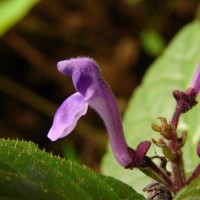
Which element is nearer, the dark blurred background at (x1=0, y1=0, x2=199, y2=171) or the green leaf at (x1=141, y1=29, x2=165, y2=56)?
the dark blurred background at (x1=0, y1=0, x2=199, y2=171)

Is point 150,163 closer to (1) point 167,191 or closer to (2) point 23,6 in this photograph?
(1) point 167,191

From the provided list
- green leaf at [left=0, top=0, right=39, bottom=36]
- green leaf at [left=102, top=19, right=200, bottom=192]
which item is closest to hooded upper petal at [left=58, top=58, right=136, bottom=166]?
green leaf at [left=102, top=19, right=200, bottom=192]

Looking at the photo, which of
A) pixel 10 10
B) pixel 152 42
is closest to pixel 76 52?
pixel 152 42

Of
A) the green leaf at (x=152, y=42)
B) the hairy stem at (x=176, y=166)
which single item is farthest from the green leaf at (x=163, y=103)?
the green leaf at (x=152, y=42)

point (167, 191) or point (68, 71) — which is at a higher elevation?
point (68, 71)

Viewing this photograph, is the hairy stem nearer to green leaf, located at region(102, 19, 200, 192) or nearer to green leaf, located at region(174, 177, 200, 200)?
green leaf, located at region(174, 177, 200, 200)

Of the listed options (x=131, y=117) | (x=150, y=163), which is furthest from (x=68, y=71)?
(x=131, y=117)
